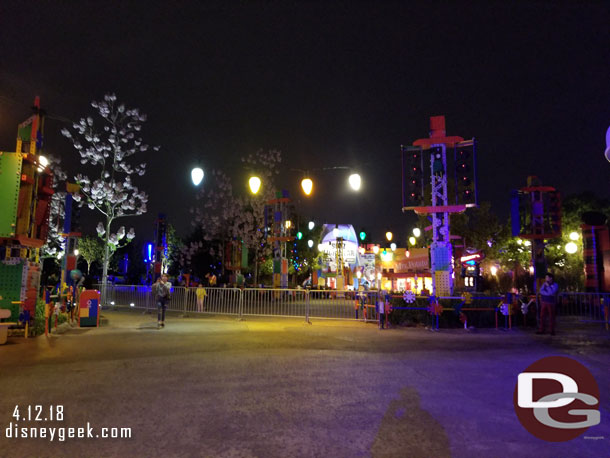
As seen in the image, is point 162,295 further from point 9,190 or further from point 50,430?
point 50,430

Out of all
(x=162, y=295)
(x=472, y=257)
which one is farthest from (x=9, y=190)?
(x=472, y=257)

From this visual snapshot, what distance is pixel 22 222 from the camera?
1122cm

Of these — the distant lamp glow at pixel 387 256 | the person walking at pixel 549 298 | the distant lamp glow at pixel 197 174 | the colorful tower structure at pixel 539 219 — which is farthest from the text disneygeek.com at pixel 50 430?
the distant lamp glow at pixel 387 256

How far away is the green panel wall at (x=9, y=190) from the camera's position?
1073cm

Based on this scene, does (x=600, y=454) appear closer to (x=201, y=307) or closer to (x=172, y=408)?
(x=172, y=408)

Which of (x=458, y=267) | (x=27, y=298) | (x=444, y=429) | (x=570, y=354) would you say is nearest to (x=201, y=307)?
(x=27, y=298)

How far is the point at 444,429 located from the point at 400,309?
1054 centimetres

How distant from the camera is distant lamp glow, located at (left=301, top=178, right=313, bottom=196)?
1609cm

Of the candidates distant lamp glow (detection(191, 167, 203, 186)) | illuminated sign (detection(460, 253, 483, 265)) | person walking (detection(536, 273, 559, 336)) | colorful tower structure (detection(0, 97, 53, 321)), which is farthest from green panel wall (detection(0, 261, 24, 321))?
illuminated sign (detection(460, 253, 483, 265))

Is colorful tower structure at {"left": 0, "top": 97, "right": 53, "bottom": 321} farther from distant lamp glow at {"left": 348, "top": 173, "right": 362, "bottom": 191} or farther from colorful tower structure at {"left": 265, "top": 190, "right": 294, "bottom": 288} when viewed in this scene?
colorful tower structure at {"left": 265, "top": 190, "right": 294, "bottom": 288}

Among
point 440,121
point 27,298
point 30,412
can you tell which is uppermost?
point 440,121

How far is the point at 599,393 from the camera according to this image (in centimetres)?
616

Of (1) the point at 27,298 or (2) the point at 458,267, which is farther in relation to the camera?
(2) the point at 458,267

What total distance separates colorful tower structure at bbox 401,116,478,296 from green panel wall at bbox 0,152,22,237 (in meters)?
12.7
